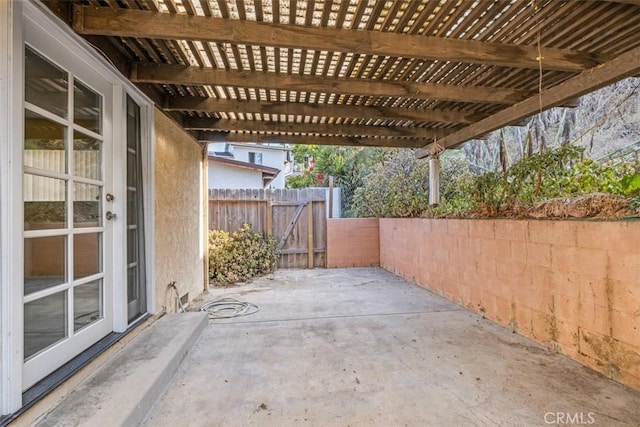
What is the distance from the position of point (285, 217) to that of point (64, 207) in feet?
17.3

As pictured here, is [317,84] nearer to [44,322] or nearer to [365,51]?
[365,51]

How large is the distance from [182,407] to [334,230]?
221 inches

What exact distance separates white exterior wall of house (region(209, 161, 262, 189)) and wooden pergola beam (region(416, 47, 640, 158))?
7.70 metres

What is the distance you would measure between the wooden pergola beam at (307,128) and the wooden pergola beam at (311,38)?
7.83 feet

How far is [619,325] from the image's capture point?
2.28 meters

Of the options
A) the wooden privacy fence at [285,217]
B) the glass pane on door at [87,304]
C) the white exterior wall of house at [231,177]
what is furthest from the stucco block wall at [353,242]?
the glass pane on door at [87,304]

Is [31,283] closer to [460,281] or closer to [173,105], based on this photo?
[173,105]

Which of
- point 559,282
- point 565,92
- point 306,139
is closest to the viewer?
point 559,282

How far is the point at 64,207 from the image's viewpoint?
213 centimetres

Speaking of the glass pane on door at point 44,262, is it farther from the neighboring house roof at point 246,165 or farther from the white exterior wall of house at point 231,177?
the white exterior wall of house at point 231,177

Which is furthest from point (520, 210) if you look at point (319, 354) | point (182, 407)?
point (182, 407)

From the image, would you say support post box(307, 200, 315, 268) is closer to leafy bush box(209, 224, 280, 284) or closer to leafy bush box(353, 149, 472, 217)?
leafy bush box(209, 224, 280, 284)

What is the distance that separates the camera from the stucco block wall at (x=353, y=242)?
7.45m

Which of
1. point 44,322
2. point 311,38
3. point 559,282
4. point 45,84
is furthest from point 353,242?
point 45,84
